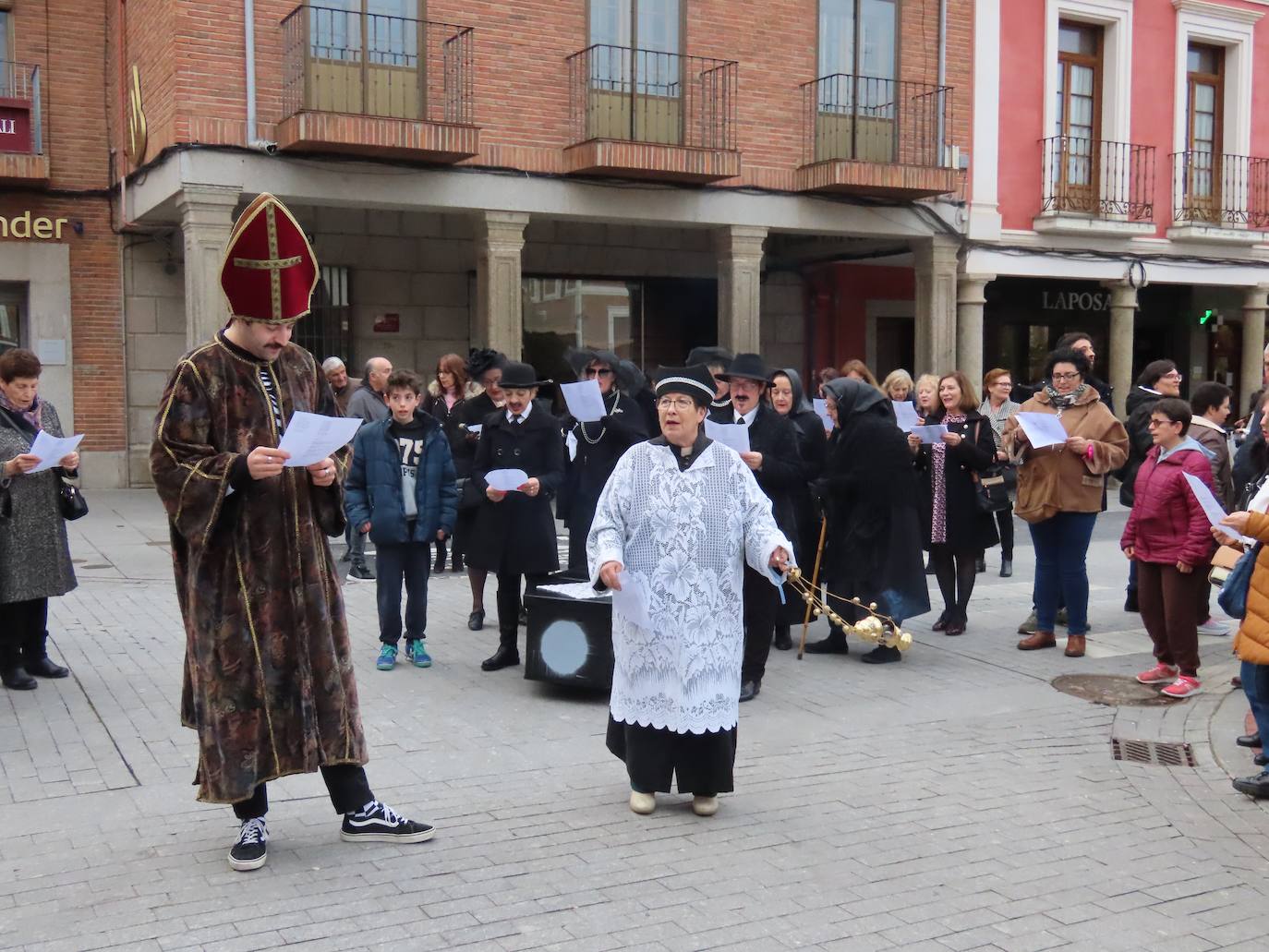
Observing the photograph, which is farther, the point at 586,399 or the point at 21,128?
the point at 21,128

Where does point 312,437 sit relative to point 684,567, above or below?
above

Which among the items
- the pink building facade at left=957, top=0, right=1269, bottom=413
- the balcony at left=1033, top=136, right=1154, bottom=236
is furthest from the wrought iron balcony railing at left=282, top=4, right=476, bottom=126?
the balcony at left=1033, top=136, right=1154, bottom=236

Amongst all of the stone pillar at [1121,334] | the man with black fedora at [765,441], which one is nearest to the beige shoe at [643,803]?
the man with black fedora at [765,441]

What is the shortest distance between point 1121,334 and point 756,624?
53.4ft

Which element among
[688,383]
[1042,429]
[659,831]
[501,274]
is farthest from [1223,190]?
[659,831]

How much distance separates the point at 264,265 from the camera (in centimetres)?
434

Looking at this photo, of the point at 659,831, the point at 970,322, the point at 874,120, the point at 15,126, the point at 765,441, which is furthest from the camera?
the point at 970,322

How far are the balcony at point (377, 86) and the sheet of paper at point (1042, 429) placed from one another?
30.5 feet

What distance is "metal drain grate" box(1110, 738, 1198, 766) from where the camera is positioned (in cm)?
616

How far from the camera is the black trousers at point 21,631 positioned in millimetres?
7012

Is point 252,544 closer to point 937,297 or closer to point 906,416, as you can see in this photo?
point 906,416

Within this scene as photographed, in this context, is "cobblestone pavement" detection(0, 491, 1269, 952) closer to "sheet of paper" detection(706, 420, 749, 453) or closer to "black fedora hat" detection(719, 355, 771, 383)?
"sheet of paper" detection(706, 420, 749, 453)

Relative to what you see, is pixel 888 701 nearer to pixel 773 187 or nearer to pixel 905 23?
pixel 773 187

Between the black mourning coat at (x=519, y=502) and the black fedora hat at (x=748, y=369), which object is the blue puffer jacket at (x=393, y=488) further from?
the black fedora hat at (x=748, y=369)
